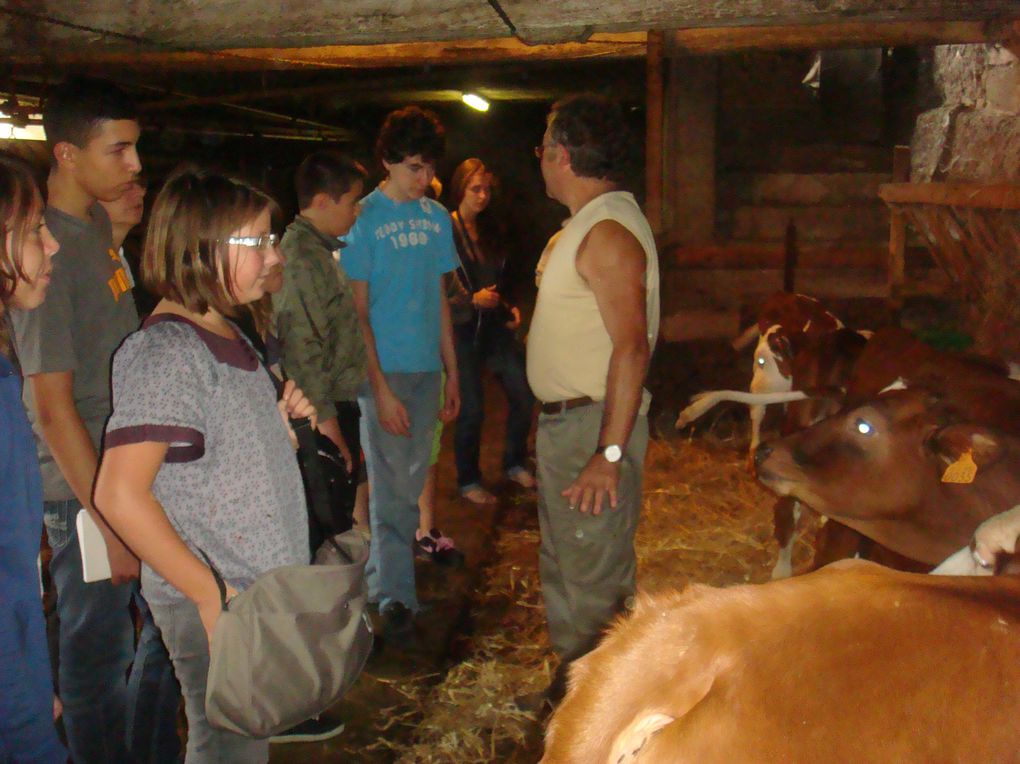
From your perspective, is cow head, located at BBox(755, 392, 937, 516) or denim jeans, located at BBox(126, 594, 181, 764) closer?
denim jeans, located at BBox(126, 594, 181, 764)

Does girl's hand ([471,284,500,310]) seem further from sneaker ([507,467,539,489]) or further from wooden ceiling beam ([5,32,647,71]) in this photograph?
wooden ceiling beam ([5,32,647,71])

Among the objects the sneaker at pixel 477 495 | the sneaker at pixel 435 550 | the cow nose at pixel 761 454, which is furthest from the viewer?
the sneaker at pixel 477 495

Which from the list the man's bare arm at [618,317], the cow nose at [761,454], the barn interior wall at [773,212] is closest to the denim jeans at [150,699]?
the man's bare arm at [618,317]

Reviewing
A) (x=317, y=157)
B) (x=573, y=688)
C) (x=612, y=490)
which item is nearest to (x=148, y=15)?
A: (x=317, y=157)

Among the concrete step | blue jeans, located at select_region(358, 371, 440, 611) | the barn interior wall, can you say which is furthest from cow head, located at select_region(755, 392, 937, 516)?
the concrete step

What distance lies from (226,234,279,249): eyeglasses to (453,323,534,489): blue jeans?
10.5 feet

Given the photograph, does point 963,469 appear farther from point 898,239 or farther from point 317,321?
point 898,239

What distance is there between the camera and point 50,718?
1672mm

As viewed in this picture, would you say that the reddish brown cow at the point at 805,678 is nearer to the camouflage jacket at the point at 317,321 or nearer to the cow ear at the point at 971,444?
the cow ear at the point at 971,444

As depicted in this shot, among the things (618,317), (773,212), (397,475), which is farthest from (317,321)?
(773,212)

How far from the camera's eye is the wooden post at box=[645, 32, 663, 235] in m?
4.27

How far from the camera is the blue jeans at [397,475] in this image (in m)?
3.56

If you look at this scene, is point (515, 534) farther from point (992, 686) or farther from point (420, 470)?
point (992, 686)

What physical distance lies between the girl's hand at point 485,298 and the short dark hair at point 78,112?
2.86 meters
